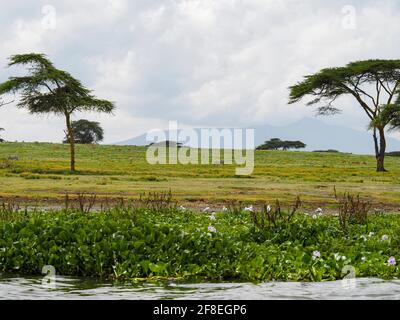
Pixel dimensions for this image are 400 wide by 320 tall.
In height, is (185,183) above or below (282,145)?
below

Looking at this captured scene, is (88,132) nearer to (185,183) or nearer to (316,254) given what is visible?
(185,183)

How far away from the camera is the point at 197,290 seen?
383 inches

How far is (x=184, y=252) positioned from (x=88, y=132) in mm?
83665

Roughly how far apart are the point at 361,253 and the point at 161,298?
3.94 metres

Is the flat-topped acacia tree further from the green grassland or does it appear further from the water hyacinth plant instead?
the water hyacinth plant

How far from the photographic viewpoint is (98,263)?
35.2ft

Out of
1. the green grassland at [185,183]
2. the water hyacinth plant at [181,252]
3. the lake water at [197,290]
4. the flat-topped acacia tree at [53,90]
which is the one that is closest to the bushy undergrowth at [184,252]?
the water hyacinth plant at [181,252]

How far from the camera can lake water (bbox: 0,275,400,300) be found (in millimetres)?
9280

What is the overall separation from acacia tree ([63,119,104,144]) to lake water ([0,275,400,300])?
83.1 m

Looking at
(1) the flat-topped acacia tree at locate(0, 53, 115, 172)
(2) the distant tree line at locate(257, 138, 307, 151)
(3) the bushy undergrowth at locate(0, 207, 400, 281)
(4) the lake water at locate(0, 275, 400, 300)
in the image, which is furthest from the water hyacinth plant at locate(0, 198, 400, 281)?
(2) the distant tree line at locate(257, 138, 307, 151)

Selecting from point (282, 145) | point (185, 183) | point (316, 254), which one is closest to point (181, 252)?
point (316, 254)

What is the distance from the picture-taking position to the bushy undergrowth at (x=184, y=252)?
10672mm

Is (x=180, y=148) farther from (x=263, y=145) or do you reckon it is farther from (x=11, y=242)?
(x=11, y=242)
